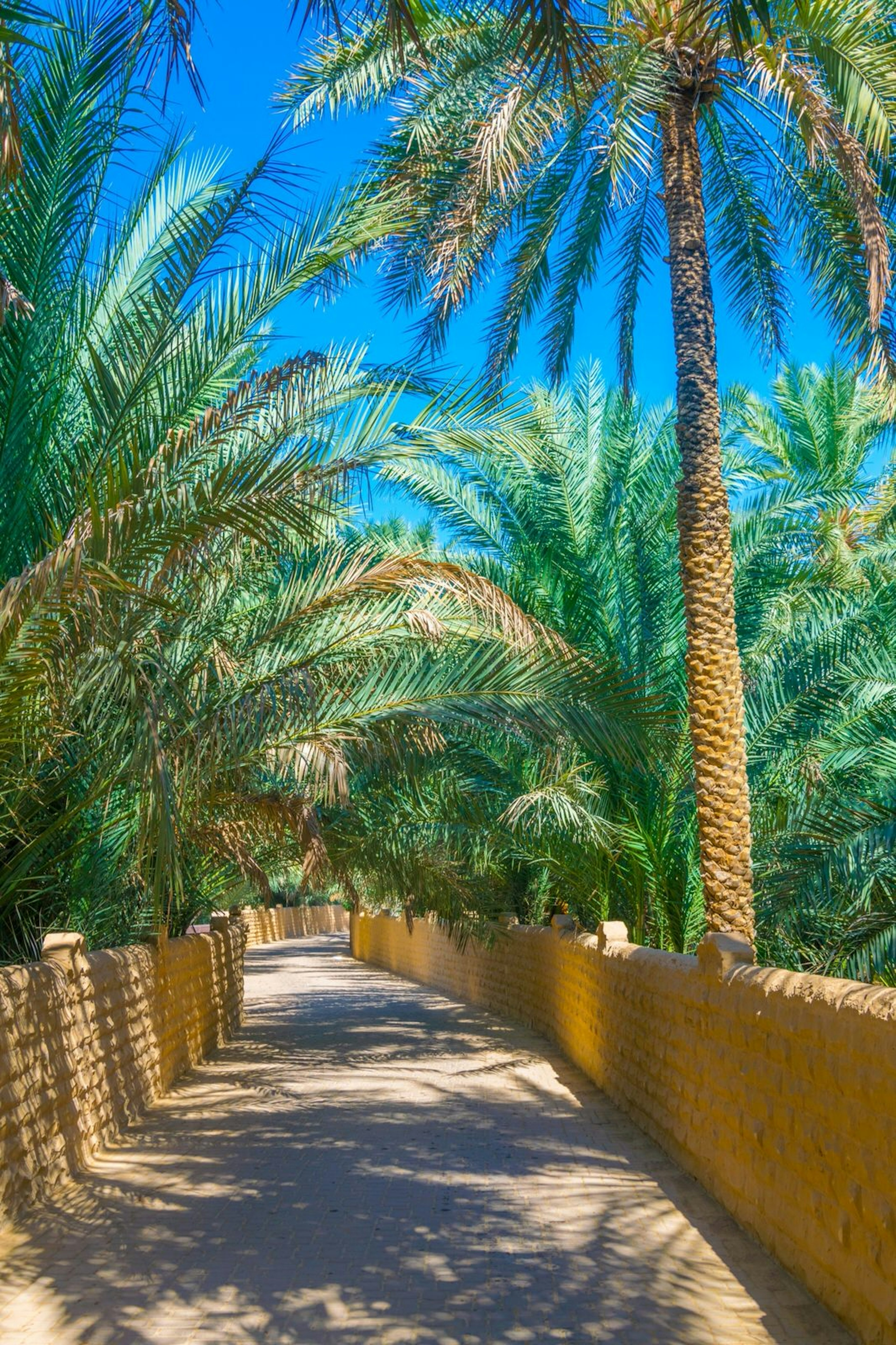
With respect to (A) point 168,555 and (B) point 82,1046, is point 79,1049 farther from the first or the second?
(A) point 168,555

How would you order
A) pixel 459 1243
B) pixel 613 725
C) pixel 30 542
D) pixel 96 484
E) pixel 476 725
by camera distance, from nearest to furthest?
pixel 459 1243, pixel 96 484, pixel 30 542, pixel 613 725, pixel 476 725

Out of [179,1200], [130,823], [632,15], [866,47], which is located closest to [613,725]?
[130,823]

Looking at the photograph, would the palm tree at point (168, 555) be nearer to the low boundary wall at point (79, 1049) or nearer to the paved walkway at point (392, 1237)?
the low boundary wall at point (79, 1049)

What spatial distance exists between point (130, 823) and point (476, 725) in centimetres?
254

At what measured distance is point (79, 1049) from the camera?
300 inches

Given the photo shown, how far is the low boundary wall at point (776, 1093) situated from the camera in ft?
14.4

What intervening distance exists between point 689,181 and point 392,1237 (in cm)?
785

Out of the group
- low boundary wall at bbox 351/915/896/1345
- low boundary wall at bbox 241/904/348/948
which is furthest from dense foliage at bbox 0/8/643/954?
low boundary wall at bbox 241/904/348/948

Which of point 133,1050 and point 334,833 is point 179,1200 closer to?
point 133,1050

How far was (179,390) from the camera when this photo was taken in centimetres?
773

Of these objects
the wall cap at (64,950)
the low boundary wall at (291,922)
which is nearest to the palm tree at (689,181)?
the wall cap at (64,950)

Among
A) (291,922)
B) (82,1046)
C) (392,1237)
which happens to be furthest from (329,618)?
(291,922)

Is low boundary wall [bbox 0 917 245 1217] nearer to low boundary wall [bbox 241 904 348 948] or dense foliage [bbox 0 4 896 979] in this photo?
dense foliage [bbox 0 4 896 979]

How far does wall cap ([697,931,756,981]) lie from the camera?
22.1 feet
